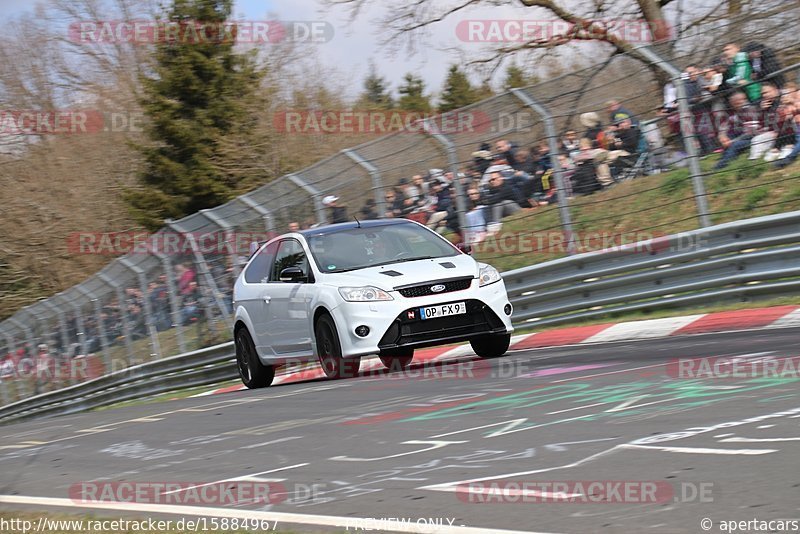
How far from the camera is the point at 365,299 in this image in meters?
10.5

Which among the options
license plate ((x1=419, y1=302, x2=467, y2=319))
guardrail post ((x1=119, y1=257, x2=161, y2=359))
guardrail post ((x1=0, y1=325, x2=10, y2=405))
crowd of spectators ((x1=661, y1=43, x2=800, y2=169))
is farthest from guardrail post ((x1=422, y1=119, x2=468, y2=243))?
guardrail post ((x1=0, y1=325, x2=10, y2=405))

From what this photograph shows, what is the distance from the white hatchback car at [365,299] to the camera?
10.5 meters

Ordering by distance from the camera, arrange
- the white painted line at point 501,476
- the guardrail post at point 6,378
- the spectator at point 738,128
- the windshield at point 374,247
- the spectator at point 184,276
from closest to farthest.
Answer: the white painted line at point 501,476, the windshield at point 374,247, the spectator at point 738,128, the spectator at point 184,276, the guardrail post at point 6,378

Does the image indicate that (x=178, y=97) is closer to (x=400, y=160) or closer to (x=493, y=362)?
(x=400, y=160)

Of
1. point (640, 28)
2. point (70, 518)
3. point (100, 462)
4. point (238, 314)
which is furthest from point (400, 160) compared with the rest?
point (640, 28)

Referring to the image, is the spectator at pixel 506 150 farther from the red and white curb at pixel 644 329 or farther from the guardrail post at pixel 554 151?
the red and white curb at pixel 644 329

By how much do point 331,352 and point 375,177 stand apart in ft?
16.3

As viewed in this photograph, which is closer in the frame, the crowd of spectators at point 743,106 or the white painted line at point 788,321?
the white painted line at point 788,321

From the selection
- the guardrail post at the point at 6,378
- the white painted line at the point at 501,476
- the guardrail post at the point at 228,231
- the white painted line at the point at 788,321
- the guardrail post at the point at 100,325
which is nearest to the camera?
the white painted line at the point at 501,476

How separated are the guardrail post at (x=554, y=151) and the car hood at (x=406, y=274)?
259 centimetres

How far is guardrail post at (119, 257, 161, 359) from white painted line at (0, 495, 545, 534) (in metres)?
13.6

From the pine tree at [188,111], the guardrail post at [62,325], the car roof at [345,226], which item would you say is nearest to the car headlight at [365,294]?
the car roof at [345,226]

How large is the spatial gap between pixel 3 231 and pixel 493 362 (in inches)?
1158

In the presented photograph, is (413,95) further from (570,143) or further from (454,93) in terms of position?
(570,143)
